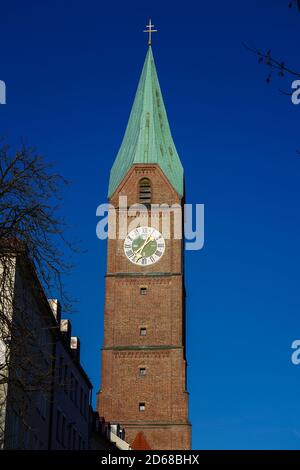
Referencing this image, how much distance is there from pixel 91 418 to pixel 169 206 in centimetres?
2158

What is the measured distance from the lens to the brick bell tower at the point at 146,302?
64.8m

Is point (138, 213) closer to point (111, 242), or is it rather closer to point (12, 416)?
point (111, 242)

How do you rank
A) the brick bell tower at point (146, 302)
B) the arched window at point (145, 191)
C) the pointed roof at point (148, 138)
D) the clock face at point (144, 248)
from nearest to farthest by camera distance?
the brick bell tower at point (146, 302) < the clock face at point (144, 248) < the arched window at point (145, 191) < the pointed roof at point (148, 138)

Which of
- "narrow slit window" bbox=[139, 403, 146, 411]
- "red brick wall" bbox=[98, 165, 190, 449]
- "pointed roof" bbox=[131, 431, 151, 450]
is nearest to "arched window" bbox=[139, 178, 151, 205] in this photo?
"red brick wall" bbox=[98, 165, 190, 449]

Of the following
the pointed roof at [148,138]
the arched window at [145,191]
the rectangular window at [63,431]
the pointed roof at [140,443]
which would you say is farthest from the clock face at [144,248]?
the rectangular window at [63,431]

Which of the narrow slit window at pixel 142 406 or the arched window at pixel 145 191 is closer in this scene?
the narrow slit window at pixel 142 406

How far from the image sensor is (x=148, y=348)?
6675cm

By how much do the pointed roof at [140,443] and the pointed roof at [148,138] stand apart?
718 inches

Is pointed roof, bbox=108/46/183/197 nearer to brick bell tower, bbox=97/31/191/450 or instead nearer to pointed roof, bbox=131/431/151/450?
brick bell tower, bbox=97/31/191/450

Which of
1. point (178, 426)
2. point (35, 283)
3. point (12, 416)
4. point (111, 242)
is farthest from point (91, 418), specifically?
point (35, 283)

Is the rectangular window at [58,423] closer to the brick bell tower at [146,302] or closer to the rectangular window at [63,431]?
the rectangular window at [63,431]

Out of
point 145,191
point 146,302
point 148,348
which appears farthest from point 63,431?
point 145,191
